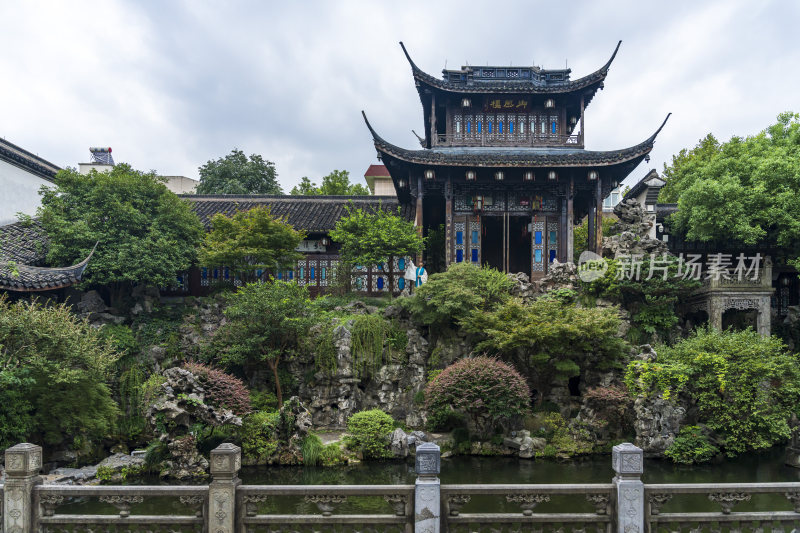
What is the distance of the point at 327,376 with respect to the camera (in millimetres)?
14453

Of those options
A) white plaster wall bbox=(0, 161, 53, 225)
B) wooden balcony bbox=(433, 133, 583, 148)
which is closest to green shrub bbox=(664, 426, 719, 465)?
wooden balcony bbox=(433, 133, 583, 148)

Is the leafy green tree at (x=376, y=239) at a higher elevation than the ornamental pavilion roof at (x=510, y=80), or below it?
below

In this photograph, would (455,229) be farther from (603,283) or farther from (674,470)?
(674,470)

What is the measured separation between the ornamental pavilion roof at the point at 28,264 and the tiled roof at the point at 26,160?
2201 mm

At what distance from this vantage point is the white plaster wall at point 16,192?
16.8 m

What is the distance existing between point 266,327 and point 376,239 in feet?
15.2

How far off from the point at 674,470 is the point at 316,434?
8622 mm

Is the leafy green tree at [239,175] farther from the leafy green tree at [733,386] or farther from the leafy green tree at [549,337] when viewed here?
the leafy green tree at [733,386]

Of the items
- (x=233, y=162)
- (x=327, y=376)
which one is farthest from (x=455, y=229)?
(x=233, y=162)

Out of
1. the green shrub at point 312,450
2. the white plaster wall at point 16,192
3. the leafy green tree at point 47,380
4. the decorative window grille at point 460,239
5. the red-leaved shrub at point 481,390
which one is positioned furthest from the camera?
the decorative window grille at point 460,239

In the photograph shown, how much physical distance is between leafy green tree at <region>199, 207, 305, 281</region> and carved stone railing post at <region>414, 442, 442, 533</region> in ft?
37.7

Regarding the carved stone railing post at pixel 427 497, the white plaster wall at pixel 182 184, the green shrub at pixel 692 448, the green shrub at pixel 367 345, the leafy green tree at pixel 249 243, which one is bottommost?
the green shrub at pixel 692 448

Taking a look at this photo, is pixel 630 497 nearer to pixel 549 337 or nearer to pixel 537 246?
pixel 549 337

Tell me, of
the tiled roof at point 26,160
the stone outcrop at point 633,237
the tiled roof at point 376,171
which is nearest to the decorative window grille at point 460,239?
the stone outcrop at point 633,237
